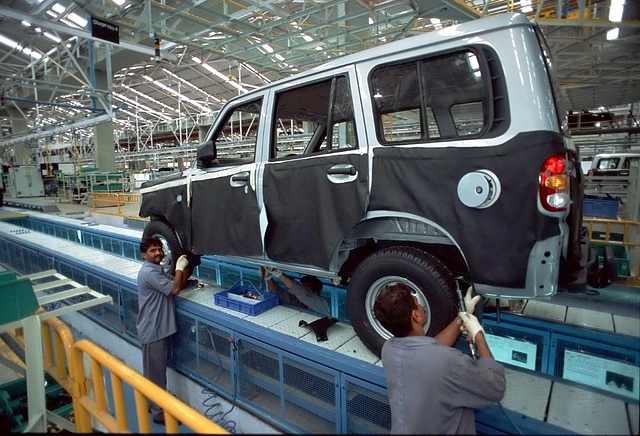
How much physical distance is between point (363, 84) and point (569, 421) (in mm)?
2388

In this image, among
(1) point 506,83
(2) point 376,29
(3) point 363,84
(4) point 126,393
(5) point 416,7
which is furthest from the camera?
(2) point 376,29

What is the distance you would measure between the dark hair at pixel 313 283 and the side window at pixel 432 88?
5.93ft

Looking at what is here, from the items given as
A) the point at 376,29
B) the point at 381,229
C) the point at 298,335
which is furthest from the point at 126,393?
the point at 376,29

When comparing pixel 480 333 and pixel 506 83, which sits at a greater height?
pixel 506 83

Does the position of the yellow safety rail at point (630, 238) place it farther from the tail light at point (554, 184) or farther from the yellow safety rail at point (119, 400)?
the yellow safety rail at point (119, 400)

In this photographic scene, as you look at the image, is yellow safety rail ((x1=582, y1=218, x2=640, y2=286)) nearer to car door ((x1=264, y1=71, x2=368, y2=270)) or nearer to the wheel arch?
the wheel arch

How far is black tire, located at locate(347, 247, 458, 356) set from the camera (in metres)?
2.15

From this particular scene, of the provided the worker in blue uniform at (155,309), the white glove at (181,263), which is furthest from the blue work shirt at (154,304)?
the white glove at (181,263)

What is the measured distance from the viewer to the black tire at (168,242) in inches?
149

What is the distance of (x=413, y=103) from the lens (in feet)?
8.14

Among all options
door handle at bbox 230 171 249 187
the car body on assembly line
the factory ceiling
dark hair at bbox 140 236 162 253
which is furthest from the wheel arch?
the factory ceiling

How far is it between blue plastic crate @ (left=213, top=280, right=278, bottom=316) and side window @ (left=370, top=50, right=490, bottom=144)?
6.90 feet

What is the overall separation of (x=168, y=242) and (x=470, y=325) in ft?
10.3

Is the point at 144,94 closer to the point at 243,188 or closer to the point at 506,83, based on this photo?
the point at 243,188
